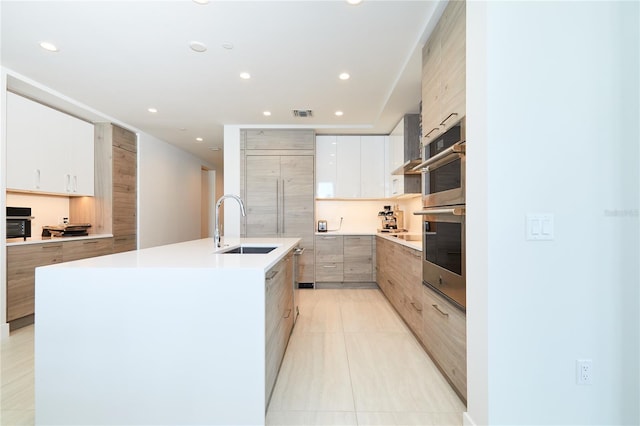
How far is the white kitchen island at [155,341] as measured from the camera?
143 cm

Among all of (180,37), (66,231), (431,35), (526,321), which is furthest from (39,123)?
(526,321)

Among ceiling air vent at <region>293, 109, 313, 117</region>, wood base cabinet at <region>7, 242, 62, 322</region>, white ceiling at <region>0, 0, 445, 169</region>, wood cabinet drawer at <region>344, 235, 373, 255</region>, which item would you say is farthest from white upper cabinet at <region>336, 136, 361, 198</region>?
wood base cabinet at <region>7, 242, 62, 322</region>

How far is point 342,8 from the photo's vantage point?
2.08 meters

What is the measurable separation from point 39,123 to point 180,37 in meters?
2.29

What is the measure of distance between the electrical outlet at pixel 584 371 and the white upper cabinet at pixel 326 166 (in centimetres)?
399

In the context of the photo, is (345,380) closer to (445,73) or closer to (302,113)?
(445,73)

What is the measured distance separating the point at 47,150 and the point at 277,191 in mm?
2836

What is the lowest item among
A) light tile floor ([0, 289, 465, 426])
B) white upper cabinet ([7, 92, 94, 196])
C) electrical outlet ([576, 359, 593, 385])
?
light tile floor ([0, 289, 465, 426])

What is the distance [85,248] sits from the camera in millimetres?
3818

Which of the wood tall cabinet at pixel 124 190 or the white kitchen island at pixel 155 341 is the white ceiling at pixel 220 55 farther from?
the white kitchen island at pixel 155 341

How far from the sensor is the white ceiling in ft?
6.92

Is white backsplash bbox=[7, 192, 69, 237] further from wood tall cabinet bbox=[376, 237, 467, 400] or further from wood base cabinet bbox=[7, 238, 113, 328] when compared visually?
wood tall cabinet bbox=[376, 237, 467, 400]

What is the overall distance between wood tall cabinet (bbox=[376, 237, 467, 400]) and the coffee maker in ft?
3.23

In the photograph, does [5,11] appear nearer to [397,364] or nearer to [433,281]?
[433,281]
